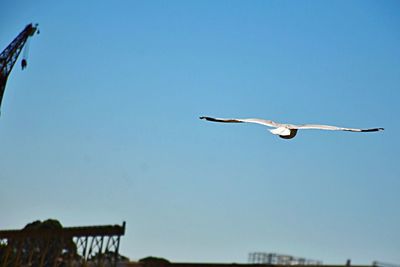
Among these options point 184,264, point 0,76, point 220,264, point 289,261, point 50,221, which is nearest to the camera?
point 289,261

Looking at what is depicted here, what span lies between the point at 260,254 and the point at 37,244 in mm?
29453

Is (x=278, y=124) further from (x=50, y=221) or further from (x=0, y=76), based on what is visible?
(x=50, y=221)

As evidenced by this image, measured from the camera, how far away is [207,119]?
27062mm

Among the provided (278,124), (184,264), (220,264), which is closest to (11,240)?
(184,264)

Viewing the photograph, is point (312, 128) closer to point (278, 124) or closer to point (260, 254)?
point (278, 124)

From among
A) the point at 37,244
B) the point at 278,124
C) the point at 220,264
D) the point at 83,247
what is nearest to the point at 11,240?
the point at 37,244

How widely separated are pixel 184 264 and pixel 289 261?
1528cm

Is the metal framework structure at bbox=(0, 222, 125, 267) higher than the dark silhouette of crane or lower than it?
lower

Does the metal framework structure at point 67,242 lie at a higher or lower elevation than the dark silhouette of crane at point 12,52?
lower

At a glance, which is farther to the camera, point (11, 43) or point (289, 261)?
point (11, 43)

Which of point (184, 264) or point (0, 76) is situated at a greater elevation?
point (0, 76)

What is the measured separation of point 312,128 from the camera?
3061cm

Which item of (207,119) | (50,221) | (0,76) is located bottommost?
(207,119)

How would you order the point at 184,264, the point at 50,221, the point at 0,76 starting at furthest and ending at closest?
the point at 50,221, the point at 0,76, the point at 184,264
